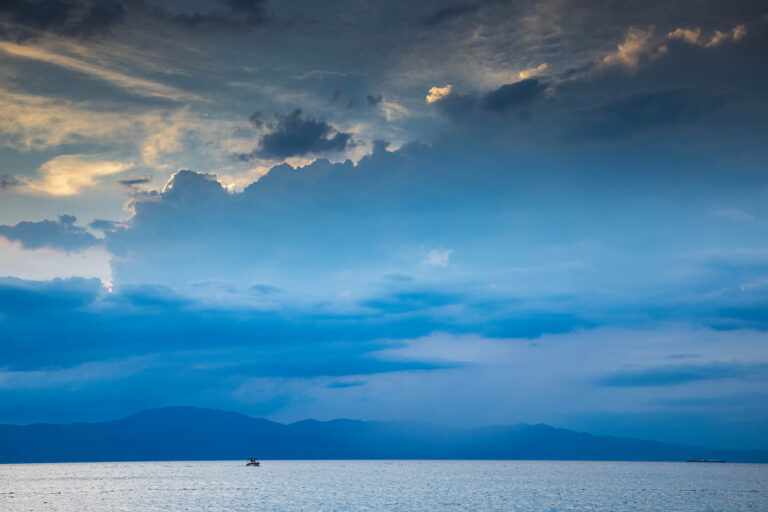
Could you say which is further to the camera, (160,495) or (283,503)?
(160,495)

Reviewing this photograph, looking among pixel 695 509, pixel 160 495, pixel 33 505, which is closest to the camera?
pixel 695 509

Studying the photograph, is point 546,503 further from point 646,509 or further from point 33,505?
point 33,505

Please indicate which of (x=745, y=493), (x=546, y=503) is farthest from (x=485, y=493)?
(x=745, y=493)

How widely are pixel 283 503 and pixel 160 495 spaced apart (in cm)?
4556

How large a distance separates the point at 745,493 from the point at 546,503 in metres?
79.1

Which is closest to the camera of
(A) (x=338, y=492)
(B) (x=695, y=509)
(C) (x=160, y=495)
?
(B) (x=695, y=509)

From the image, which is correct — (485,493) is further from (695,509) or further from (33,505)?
(33,505)

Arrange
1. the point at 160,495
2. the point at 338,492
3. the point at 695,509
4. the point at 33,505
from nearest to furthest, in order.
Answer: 1. the point at 695,509
2. the point at 33,505
3. the point at 160,495
4. the point at 338,492

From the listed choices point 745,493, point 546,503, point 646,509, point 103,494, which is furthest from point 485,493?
point 103,494

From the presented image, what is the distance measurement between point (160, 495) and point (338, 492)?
154 ft

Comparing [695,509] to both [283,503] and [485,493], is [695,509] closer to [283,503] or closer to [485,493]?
[485,493]

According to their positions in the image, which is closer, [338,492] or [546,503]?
[546,503]

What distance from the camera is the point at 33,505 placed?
146750 mm

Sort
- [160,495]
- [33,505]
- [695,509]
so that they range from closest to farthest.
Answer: [695,509] < [33,505] < [160,495]
